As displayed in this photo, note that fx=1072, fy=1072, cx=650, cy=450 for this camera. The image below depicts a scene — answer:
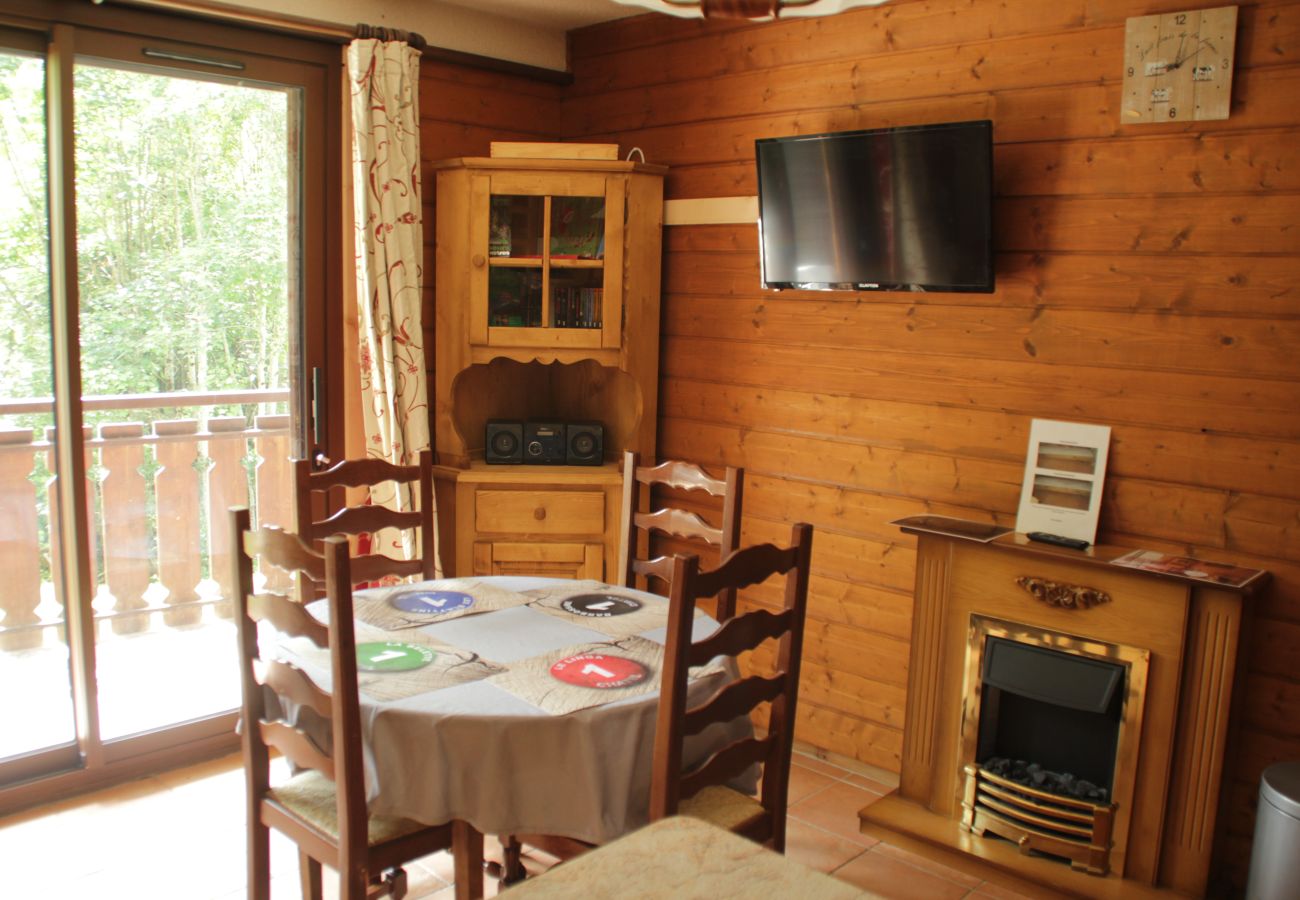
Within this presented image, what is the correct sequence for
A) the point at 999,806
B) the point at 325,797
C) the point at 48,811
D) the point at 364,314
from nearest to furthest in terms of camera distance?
1. the point at 325,797
2. the point at 999,806
3. the point at 48,811
4. the point at 364,314

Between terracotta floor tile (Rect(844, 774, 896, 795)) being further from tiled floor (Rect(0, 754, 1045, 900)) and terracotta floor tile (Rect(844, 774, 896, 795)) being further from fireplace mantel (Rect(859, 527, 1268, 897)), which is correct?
fireplace mantel (Rect(859, 527, 1268, 897))

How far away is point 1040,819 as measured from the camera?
2.64m

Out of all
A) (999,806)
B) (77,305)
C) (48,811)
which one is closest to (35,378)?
(77,305)

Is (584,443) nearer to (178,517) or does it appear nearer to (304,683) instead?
(178,517)

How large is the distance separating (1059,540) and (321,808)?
1.81 meters

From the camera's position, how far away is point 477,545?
3.49m

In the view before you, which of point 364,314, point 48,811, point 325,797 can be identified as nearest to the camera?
point 325,797

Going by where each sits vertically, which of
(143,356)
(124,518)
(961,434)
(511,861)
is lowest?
(511,861)

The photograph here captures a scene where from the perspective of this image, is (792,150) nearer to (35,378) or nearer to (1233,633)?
(1233,633)

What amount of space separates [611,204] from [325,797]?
208 cm

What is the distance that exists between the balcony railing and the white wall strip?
1.42m

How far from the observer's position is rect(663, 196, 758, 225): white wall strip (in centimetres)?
340

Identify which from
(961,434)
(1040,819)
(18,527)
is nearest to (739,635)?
(1040,819)

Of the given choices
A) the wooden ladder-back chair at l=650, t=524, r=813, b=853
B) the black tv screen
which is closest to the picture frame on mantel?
the black tv screen
